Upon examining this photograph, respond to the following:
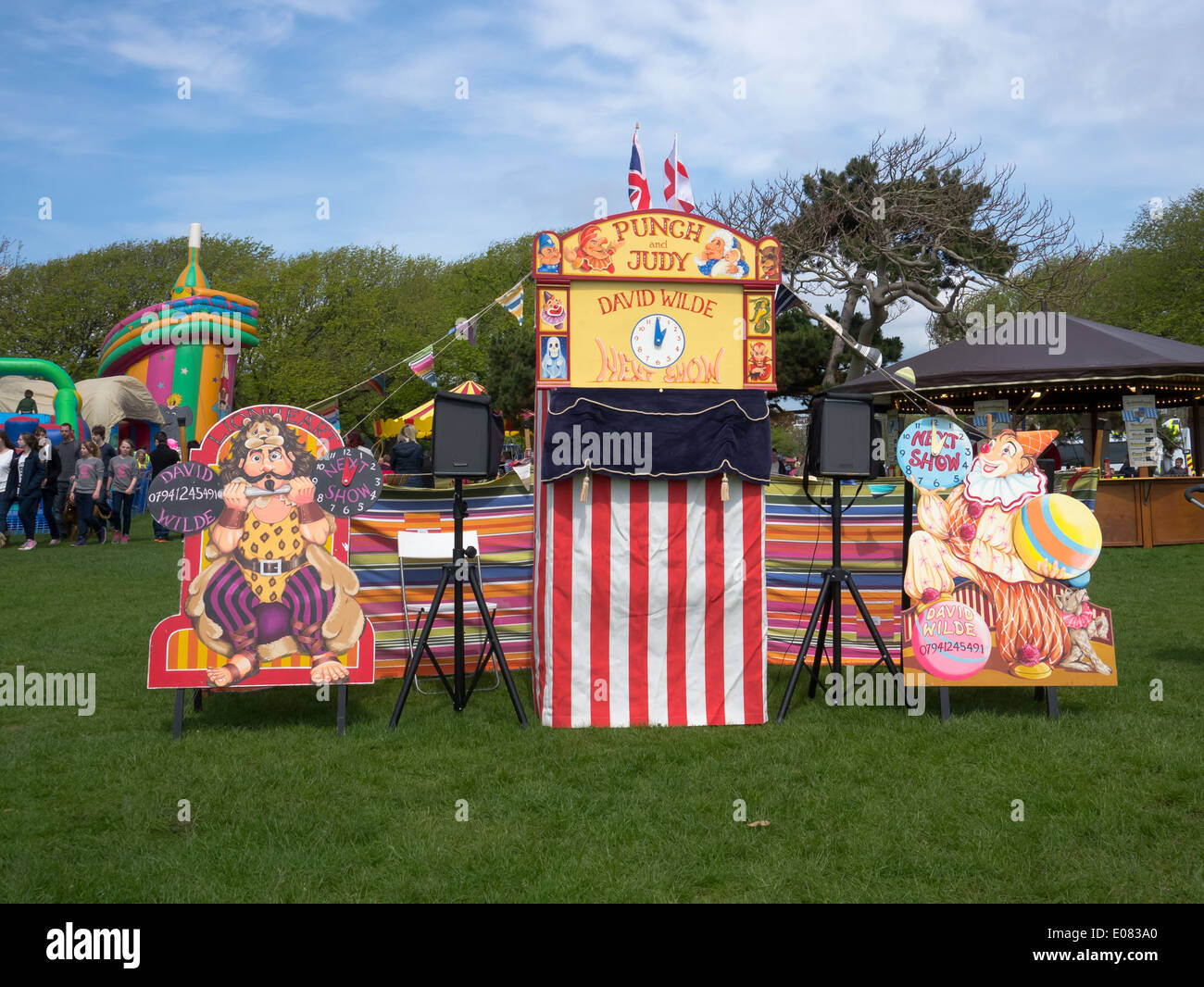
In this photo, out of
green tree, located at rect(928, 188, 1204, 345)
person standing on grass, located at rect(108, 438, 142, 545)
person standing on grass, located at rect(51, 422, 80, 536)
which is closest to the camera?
person standing on grass, located at rect(51, 422, 80, 536)

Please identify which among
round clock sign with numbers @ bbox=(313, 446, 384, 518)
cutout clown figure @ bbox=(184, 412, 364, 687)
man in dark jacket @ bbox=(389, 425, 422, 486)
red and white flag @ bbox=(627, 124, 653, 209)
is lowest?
cutout clown figure @ bbox=(184, 412, 364, 687)

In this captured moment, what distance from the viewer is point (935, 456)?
556 cm

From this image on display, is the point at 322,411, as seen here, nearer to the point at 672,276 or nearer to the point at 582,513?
the point at 582,513

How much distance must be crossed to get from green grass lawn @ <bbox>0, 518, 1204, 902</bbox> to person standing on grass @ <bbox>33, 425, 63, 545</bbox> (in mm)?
9066

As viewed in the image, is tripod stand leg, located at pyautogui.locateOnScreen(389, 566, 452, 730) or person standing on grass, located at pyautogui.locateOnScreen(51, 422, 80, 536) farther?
person standing on grass, located at pyautogui.locateOnScreen(51, 422, 80, 536)

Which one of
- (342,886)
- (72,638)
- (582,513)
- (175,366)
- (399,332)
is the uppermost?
(399,332)

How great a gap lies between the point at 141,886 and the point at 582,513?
2.81 m

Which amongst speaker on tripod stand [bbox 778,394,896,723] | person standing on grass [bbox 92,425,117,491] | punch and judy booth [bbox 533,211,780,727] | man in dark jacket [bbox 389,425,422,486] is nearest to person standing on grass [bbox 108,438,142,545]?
person standing on grass [bbox 92,425,117,491]

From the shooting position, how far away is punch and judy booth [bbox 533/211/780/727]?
5402 millimetres

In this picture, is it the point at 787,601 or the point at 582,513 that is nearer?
the point at 582,513

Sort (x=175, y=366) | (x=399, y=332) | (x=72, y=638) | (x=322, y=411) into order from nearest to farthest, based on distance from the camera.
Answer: (x=322, y=411) → (x=72, y=638) → (x=175, y=366) → (x=399, y=332)

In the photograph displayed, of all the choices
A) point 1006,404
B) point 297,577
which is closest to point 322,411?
point 297,577

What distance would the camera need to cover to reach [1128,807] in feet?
13.3

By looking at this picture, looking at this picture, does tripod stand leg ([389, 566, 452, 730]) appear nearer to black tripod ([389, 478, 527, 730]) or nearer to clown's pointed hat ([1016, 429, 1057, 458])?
black tripod ([389, 478, 527, 730])
